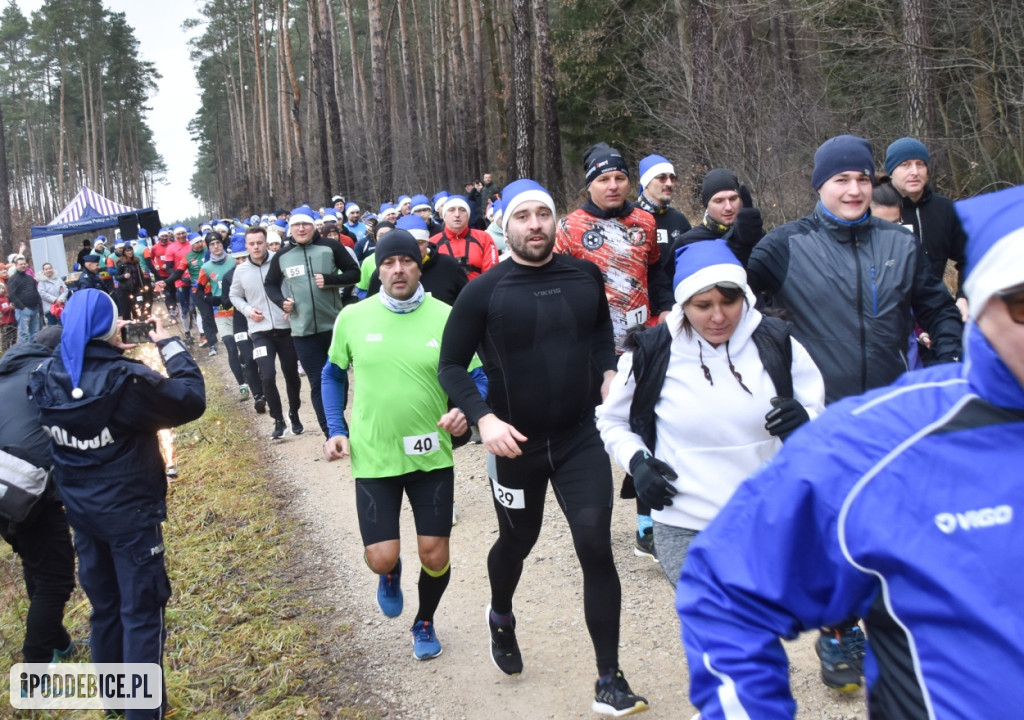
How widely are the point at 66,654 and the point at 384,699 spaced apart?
215 cm

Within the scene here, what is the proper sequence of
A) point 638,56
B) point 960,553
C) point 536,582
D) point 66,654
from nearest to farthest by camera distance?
1. point 960,553
2. point 66,654
3. point 536,582
4. point 638,56

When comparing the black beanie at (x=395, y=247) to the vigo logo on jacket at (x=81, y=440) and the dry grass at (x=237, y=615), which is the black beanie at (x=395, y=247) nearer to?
the vigo logo on jacket at (x=81, y=440)

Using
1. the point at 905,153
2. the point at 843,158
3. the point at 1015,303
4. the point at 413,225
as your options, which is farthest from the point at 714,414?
the point at 413,225

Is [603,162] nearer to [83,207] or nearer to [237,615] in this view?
[237,615]

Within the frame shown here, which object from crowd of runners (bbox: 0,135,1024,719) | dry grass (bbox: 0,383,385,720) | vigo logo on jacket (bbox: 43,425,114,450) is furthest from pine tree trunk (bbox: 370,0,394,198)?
vigo logo on jacket (bbox: 43,425,114,450)

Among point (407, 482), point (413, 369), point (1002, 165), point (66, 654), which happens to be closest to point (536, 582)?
point (407, 482)

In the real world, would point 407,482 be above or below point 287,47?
below

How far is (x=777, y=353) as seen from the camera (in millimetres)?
3469

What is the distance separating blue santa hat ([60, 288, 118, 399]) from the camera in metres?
4.34

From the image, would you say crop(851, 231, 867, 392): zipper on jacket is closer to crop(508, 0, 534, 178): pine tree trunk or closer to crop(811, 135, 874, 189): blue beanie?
crop(811, 135, 874, 189): blue beanie

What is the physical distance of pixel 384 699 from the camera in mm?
4852

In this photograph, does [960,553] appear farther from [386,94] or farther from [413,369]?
[386,94]

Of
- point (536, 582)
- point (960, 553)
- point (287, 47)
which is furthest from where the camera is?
point (287, 47)

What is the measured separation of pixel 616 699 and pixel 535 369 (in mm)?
1517
